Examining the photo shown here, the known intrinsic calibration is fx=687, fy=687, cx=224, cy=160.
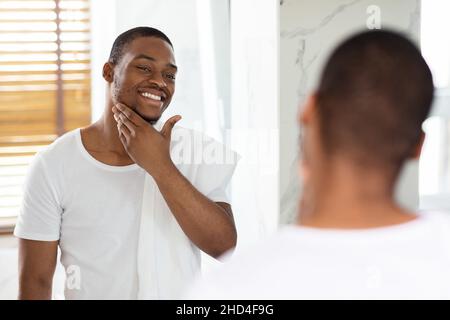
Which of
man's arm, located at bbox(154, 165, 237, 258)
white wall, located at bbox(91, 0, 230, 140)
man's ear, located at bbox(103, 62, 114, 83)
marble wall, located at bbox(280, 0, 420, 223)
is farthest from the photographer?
white wall, located at bbox(91, 0, 230, 140)

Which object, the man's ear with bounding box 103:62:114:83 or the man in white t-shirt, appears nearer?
the man in white t-shirt

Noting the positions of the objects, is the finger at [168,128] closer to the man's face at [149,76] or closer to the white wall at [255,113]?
the man's face at [149,76]

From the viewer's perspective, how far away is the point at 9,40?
172 centimetres

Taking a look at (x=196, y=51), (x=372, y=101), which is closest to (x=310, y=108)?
(x=372, y=101)

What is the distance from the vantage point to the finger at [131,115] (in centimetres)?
108

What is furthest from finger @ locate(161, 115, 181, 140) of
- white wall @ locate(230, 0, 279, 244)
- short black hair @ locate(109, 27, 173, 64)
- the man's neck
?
the man's neck

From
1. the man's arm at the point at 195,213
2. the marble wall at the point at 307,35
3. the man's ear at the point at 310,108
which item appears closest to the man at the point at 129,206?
the man's arm at the point at 195,213

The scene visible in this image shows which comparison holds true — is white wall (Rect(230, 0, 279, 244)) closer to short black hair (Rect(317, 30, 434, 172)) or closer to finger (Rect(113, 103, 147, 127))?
finger (Rect(113, 103, 147, 127))

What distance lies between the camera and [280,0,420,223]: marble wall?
1.34m

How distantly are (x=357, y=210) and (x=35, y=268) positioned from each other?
0.70 metres

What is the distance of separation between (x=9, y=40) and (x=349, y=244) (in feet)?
4.66

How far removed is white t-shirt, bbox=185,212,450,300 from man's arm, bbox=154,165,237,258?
0.55m

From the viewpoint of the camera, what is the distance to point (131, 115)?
1095 millimetres

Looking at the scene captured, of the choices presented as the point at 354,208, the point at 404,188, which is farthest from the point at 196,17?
the point at 354,208
